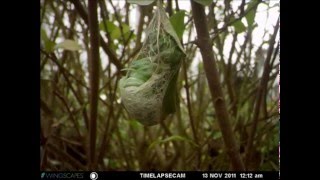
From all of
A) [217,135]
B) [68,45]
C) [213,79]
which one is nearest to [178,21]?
[213,79]

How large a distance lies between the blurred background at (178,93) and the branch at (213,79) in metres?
0.14

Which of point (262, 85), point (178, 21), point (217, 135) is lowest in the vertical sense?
point (217, 135)

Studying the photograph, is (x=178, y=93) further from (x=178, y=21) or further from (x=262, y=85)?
(x=178, y=21)

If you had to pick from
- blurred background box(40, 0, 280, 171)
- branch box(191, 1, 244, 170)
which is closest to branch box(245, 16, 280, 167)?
blurred background box(40, 0, 280, 171)

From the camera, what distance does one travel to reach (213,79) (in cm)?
77

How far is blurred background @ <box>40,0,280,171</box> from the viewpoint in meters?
0.98

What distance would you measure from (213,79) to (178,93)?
13.1 inches

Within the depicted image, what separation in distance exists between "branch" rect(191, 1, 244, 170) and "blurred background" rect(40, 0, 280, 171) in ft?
0.46

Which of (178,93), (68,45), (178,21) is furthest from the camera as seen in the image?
(178,93)
